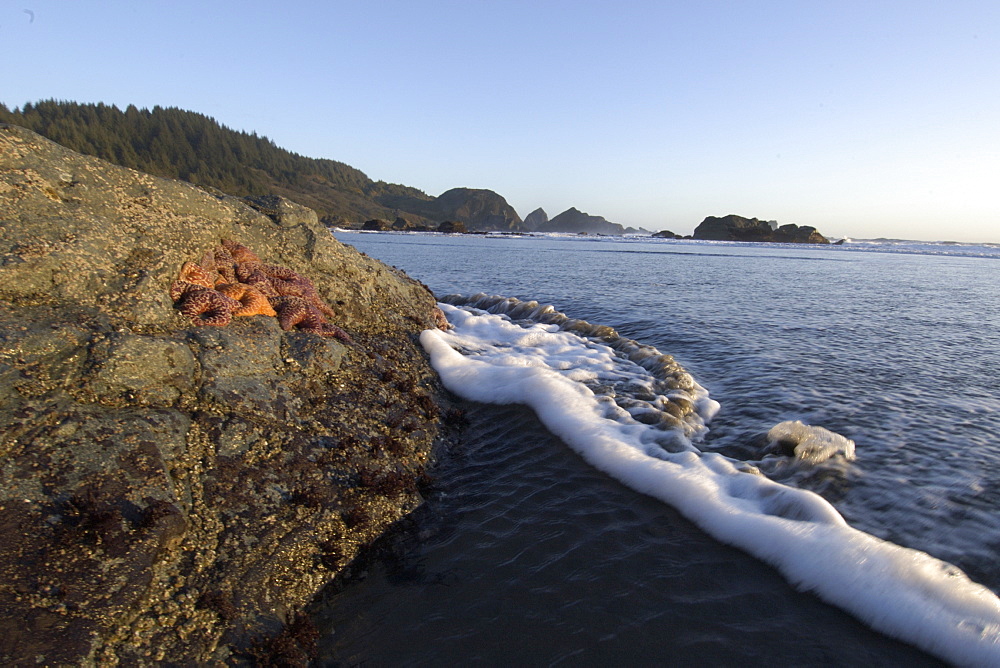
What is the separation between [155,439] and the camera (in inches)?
214

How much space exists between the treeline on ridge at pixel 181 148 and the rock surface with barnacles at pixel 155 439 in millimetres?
135096

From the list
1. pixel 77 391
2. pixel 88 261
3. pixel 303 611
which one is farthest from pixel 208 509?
pixel 88 261

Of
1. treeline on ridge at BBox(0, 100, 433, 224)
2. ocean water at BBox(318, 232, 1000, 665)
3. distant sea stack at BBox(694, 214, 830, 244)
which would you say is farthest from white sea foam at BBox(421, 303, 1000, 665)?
treeline on ridge at BBox(0, 100, 433, 224)

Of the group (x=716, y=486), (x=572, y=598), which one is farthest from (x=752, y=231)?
(x=572, y=598)

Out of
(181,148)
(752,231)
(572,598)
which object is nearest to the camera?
(572,598)

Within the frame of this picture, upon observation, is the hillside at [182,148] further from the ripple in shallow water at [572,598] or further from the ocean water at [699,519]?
the ripple in shallow water at [572,598]

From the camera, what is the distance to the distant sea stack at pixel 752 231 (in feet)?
323

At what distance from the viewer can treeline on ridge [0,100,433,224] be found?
133 meters

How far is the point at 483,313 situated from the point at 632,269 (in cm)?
2292

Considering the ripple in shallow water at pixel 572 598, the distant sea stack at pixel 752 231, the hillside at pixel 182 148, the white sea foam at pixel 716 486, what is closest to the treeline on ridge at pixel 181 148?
the hillside at pixel 182 148

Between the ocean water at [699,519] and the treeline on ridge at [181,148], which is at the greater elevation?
the treeline on ridge at [181,148]

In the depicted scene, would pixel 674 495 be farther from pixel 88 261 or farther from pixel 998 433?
pixel 88 261

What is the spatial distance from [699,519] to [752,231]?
382ft

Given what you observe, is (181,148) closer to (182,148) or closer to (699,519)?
(182,148)
